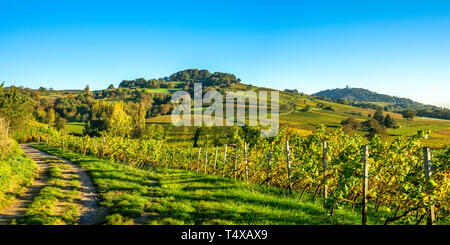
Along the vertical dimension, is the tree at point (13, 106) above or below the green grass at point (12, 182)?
above

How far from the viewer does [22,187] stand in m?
10.3

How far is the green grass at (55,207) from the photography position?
6.67 m

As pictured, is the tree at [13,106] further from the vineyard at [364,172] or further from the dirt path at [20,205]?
the vineyard at [364,172]

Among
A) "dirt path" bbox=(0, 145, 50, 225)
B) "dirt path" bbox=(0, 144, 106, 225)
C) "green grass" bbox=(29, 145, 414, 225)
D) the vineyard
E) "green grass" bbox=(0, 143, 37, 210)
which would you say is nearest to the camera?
the vineyard

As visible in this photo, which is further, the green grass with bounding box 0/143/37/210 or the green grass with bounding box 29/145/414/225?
the green grass with bounding box 0/143/37/210

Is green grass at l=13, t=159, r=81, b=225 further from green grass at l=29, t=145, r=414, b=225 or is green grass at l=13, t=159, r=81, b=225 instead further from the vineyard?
the vineyard

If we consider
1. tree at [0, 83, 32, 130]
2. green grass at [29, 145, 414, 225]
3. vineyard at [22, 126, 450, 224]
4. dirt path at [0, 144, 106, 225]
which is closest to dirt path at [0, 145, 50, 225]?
dirt path at [0, 144, 106, 225]

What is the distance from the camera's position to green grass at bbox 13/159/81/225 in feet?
21.9

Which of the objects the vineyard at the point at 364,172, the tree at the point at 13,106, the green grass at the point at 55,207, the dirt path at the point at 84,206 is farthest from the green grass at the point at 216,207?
the tree at the point at 13,106

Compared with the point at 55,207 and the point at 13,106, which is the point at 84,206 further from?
the point at 13,106

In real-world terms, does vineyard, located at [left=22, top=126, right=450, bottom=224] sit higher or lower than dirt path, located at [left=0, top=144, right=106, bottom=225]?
higher

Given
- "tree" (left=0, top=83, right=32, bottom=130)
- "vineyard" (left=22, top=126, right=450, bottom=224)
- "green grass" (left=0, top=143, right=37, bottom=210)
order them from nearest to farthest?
1. "vineyard" (left=22, top=126, right=450, bottom=224)
2. "green grass" (left=0, top=143, right=37, bottom=210)
3. "tree" (left=0, top=83, right=32, bottom=130)
